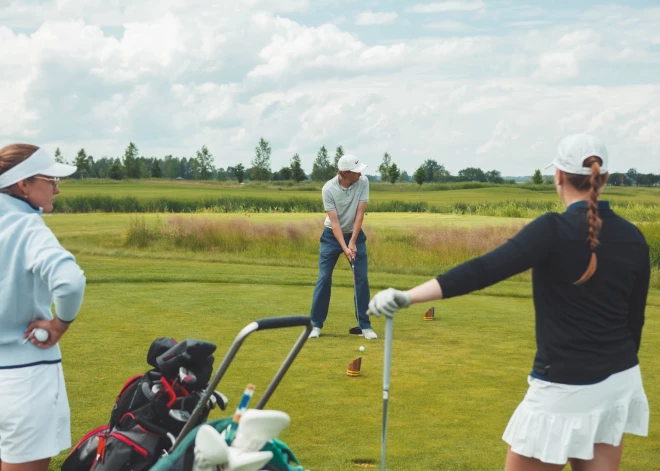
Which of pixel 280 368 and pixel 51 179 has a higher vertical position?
pixel 51 179

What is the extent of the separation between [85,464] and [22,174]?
1468mm

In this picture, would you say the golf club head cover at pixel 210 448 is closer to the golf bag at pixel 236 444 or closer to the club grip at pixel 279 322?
the golf bag at pixel 236 444

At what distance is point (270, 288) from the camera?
38.0 feet

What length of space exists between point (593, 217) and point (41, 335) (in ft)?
6.56

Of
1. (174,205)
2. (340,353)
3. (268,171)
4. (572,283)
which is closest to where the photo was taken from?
(572,283)

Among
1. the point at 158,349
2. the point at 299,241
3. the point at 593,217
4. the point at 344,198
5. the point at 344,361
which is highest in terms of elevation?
the point at 593,217

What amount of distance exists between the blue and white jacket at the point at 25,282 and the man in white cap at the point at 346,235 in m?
5.27

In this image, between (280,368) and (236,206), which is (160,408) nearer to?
(280,368)

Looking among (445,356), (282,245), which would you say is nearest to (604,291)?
(445,356)

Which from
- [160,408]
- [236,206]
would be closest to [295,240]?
[160,408]

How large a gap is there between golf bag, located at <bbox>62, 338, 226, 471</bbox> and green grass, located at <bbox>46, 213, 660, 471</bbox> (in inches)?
46.0

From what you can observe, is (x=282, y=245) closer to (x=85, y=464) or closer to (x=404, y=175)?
(x=85, y=464)

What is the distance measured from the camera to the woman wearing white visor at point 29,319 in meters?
2.94

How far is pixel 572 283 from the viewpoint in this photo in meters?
2.76
